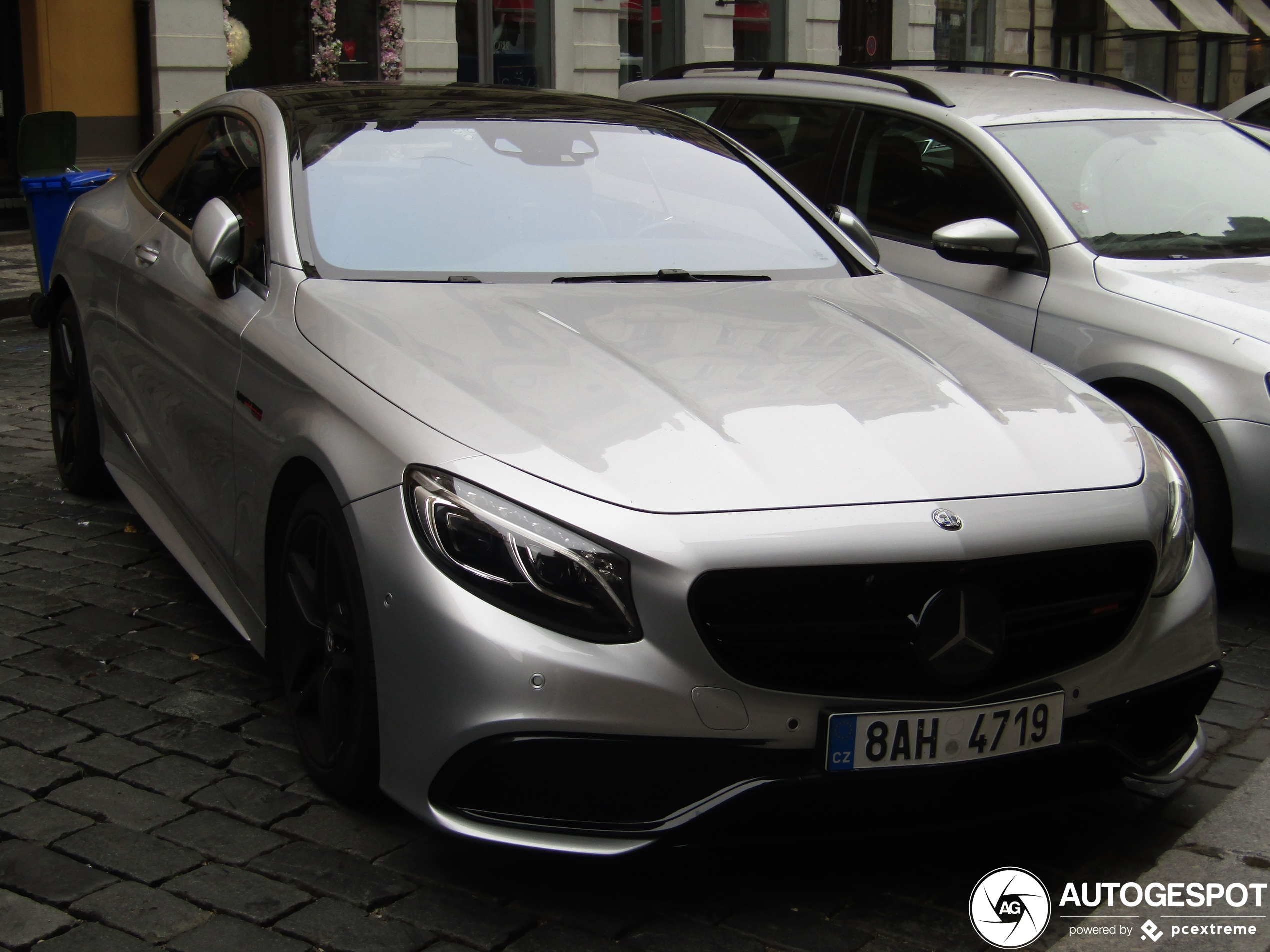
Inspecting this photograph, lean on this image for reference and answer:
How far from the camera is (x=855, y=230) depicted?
15.6 ft

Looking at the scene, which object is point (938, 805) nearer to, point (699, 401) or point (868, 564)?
point (868, 564)

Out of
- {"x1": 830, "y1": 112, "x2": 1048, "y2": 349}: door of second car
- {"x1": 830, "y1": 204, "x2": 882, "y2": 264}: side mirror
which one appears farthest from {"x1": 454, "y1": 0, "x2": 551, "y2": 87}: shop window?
{"x1": 830, "y1": 204, "x2": 882, "y2": 264}: side mirror

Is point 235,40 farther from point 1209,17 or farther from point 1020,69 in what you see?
point 1209,17

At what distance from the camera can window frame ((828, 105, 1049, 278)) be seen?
550 cm

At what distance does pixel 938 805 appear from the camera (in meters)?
2.90

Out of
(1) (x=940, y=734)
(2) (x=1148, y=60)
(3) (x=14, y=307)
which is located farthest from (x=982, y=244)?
(2) (x=1148, y=60)

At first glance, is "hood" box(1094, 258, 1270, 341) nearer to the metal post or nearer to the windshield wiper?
the windshield wiper

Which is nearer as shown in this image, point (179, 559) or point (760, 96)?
point (179, 559)

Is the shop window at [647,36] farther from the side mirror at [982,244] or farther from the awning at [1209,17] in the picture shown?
the side mirror at [982,244]

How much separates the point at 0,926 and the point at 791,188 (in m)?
3.03

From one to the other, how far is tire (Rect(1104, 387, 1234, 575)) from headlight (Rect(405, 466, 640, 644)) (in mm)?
2636

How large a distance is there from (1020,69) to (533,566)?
19.3ft

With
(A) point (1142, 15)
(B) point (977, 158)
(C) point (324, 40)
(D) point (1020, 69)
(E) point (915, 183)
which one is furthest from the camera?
(A) point (1142, 15)

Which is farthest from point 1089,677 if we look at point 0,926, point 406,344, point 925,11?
point 925,11
